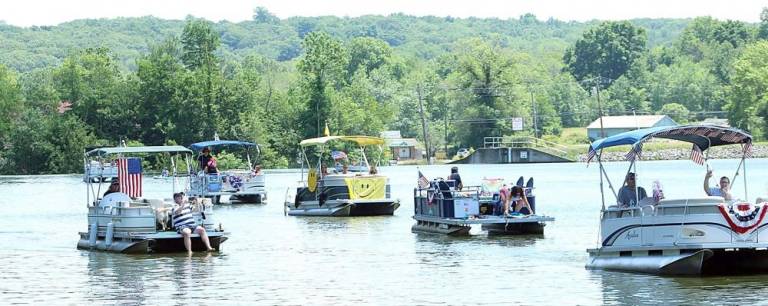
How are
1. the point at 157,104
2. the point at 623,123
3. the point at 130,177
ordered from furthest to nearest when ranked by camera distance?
the point at 623,123
the point at 157,104
the point at 130,177

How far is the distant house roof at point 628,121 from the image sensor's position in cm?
17738

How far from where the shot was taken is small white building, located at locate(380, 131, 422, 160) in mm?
179625

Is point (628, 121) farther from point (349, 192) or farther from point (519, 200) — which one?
point (519, 200)

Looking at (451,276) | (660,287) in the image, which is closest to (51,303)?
(451,276)

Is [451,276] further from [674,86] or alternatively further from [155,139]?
[674,86]

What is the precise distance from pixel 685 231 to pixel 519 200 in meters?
12.6

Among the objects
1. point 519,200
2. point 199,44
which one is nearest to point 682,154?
point 199,44

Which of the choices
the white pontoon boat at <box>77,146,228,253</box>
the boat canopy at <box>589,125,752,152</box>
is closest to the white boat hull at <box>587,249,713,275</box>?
the boat canopy at <box>589,125,752,152</box>

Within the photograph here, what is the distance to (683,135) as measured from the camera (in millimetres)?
27969

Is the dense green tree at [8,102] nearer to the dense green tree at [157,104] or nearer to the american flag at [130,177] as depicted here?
the dense green tree at [157,104]

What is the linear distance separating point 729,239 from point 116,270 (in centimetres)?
1308

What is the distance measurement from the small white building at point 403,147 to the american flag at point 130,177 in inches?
5636

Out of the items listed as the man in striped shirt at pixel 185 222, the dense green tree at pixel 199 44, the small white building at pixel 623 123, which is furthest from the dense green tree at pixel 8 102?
the man in striped shirt at pixel 185 222

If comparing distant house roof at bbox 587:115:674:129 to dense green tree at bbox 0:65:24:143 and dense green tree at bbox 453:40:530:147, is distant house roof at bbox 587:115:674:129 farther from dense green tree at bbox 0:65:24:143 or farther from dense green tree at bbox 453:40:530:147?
dense green tree at bbox 0:65:24:143
